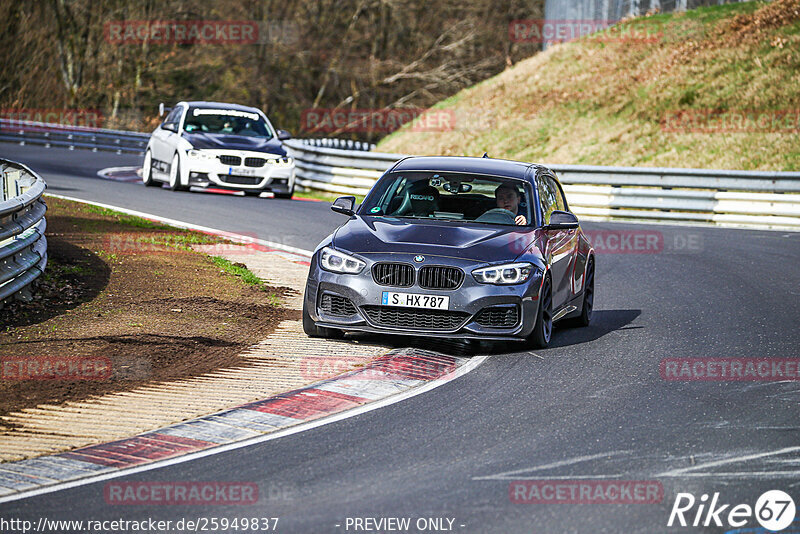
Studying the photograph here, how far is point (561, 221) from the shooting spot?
10484 mm

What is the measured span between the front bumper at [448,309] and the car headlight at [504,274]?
4 cm

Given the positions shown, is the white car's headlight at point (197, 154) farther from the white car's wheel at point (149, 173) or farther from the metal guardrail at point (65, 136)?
the metal guardrail at point (65, 136)

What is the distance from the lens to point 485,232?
10141 millimetres

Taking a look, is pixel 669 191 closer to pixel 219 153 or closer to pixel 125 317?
pixel 219 153

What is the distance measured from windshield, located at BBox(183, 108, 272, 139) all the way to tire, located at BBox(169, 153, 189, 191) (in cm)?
69

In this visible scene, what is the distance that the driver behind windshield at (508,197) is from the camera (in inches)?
421

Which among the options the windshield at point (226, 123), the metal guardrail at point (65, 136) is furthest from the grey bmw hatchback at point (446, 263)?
the metal guardrail at point (65, 136)

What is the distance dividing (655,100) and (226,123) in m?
14.6

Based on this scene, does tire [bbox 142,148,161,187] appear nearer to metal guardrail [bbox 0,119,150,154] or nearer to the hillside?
the hillside

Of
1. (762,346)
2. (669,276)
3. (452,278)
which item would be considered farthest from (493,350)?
(669,276)

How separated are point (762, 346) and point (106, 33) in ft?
150

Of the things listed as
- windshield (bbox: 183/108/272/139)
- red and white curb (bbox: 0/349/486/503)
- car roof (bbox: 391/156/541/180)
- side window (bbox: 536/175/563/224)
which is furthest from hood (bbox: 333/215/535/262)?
windshield (bbox: 183/108/272/139)

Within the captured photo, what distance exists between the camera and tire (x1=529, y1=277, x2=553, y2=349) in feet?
32.1

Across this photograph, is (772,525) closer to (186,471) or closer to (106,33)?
(186,471)
